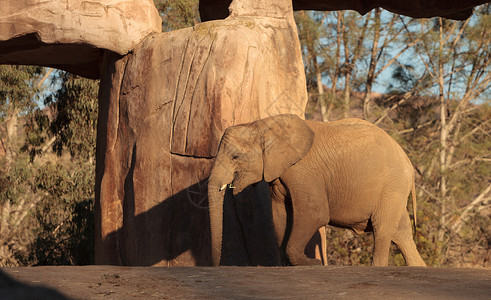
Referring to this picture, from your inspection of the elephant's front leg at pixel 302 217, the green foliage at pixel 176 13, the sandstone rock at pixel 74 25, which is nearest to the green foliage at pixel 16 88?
the green foliage at pixel 176 13

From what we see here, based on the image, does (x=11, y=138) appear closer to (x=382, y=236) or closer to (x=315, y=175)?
(x=315, y=175)

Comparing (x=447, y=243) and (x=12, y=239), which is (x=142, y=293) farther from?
(x=12, y=239)

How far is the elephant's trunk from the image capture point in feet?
19.5

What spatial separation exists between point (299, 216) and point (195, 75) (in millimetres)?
1951

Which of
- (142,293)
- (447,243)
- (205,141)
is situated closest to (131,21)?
(205,141)

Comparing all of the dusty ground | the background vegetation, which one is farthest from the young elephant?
the background vegetation

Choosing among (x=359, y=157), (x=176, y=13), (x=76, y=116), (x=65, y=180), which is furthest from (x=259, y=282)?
(x=176, y=13)

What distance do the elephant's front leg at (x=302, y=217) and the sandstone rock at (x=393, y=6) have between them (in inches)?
129

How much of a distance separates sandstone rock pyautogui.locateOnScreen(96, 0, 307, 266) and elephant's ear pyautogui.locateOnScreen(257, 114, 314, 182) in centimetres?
79

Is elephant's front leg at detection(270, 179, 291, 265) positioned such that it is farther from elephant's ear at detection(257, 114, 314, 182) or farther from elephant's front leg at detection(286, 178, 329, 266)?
elephant's ear at detection(257, 114, 314, 182)

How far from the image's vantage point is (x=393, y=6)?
888 cm

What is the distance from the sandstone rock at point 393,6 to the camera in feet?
28.6

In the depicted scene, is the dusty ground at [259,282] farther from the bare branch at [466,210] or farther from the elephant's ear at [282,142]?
the bare branch at [466,210]

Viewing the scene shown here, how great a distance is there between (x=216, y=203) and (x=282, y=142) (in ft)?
2.82
